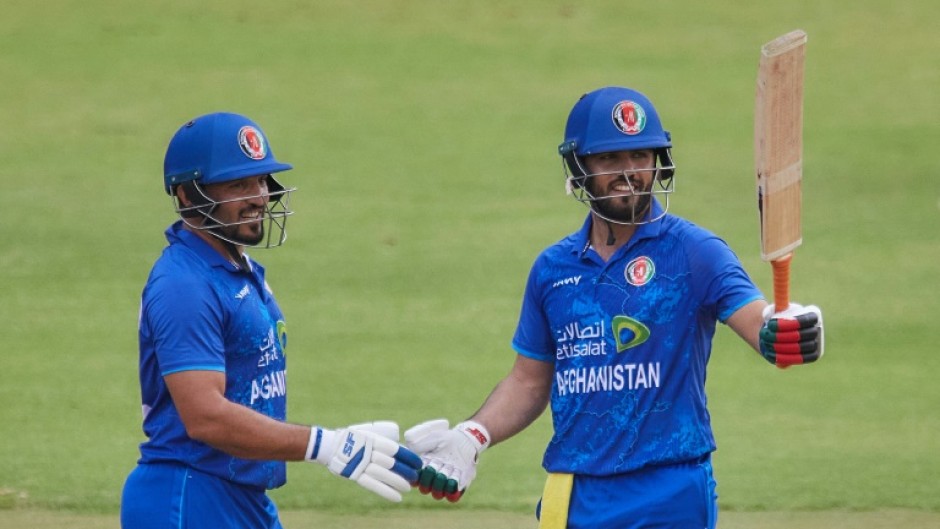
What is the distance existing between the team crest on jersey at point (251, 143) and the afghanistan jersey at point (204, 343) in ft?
1.08

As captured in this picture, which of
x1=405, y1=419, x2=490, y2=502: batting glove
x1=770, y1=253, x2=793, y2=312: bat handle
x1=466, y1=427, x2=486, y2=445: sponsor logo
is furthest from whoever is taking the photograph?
x1=466, y1=427, x2=486, y2=445: sponsor logo

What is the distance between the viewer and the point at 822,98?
16062mm

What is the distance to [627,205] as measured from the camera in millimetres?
5316

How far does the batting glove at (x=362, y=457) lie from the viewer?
501cm

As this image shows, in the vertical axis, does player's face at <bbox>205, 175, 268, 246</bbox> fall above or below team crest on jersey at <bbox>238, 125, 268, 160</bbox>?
below

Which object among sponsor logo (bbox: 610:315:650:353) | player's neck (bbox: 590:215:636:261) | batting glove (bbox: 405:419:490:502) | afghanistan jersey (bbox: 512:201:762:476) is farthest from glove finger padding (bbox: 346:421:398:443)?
player's neck (bbox: 590:215:636:261)

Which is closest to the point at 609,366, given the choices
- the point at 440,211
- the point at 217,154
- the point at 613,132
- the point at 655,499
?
the point at 655,499

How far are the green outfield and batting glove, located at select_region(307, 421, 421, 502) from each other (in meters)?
3.12

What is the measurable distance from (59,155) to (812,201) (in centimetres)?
687

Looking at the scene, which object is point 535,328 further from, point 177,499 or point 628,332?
point 177,499

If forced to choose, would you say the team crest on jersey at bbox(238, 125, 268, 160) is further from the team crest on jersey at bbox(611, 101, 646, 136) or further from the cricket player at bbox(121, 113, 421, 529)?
the team crest on jersey at bbox(611, 101, 646, 136)

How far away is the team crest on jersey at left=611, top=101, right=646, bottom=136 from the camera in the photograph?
17.5 ft

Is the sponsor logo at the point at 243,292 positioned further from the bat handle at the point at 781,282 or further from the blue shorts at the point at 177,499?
the bat handle at the point at 781,282

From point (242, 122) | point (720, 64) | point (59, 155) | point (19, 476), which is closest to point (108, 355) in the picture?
point (19, 476)
